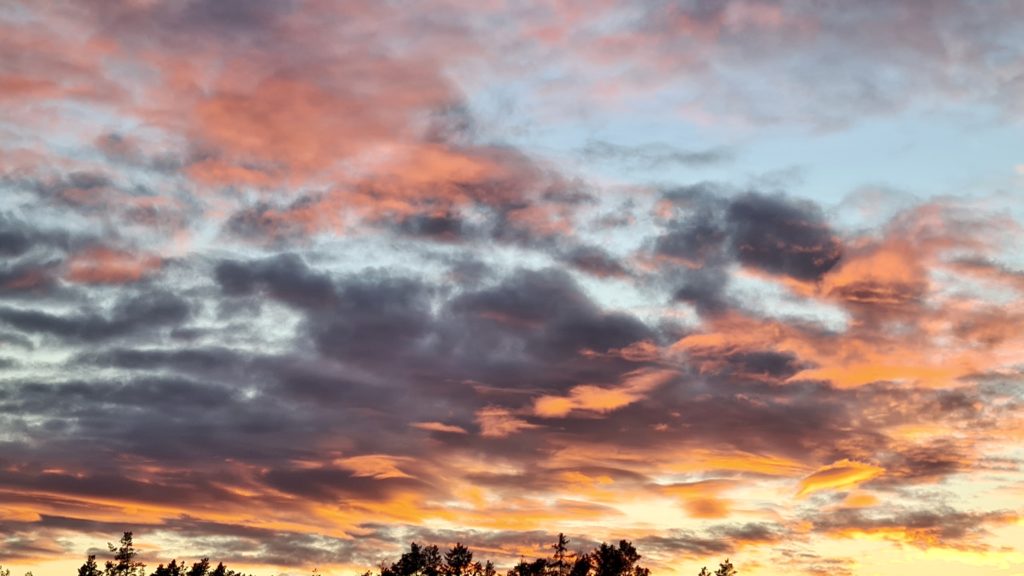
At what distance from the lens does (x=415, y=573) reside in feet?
561

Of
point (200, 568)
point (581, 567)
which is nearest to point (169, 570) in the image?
point (200, 568)

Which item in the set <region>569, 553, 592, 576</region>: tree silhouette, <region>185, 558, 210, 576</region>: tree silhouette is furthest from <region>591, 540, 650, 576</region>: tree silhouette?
<region>185, 558, 210, 576</region>: tree silhouette

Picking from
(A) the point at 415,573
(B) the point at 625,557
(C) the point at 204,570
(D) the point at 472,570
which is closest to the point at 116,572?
(C) the point at 204,570

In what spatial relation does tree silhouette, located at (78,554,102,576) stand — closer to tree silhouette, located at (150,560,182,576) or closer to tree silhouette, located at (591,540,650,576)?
tree silhouette, located at (150,560,182,576)

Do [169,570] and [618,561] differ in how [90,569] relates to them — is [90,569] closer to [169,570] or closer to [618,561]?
[169,570]

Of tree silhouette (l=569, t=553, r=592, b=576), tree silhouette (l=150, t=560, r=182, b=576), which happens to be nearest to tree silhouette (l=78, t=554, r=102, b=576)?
tree silhouette (l=150, t=560, r=182, b=576)

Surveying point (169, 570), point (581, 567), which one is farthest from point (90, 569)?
point (581, 567)

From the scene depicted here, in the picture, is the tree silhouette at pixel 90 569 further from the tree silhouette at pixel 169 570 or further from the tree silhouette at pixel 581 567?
the tree silhouette at pixel 581 567

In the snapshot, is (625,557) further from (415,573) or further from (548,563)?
(415,573)

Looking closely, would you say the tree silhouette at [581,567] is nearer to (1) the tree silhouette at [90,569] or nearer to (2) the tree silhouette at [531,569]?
(2) the tree silhouette at [531,569]

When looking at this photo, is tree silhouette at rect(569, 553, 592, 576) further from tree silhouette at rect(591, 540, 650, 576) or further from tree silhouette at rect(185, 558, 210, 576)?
tree silhouette at rect(185, 558, 210, 576)

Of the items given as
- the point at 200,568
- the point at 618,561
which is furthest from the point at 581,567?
the point at 200,568

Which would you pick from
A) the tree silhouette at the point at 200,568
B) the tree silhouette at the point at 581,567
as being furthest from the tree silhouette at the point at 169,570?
the tree silhouette at the point at 581,567

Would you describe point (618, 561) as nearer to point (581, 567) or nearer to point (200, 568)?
point (581, 567)
